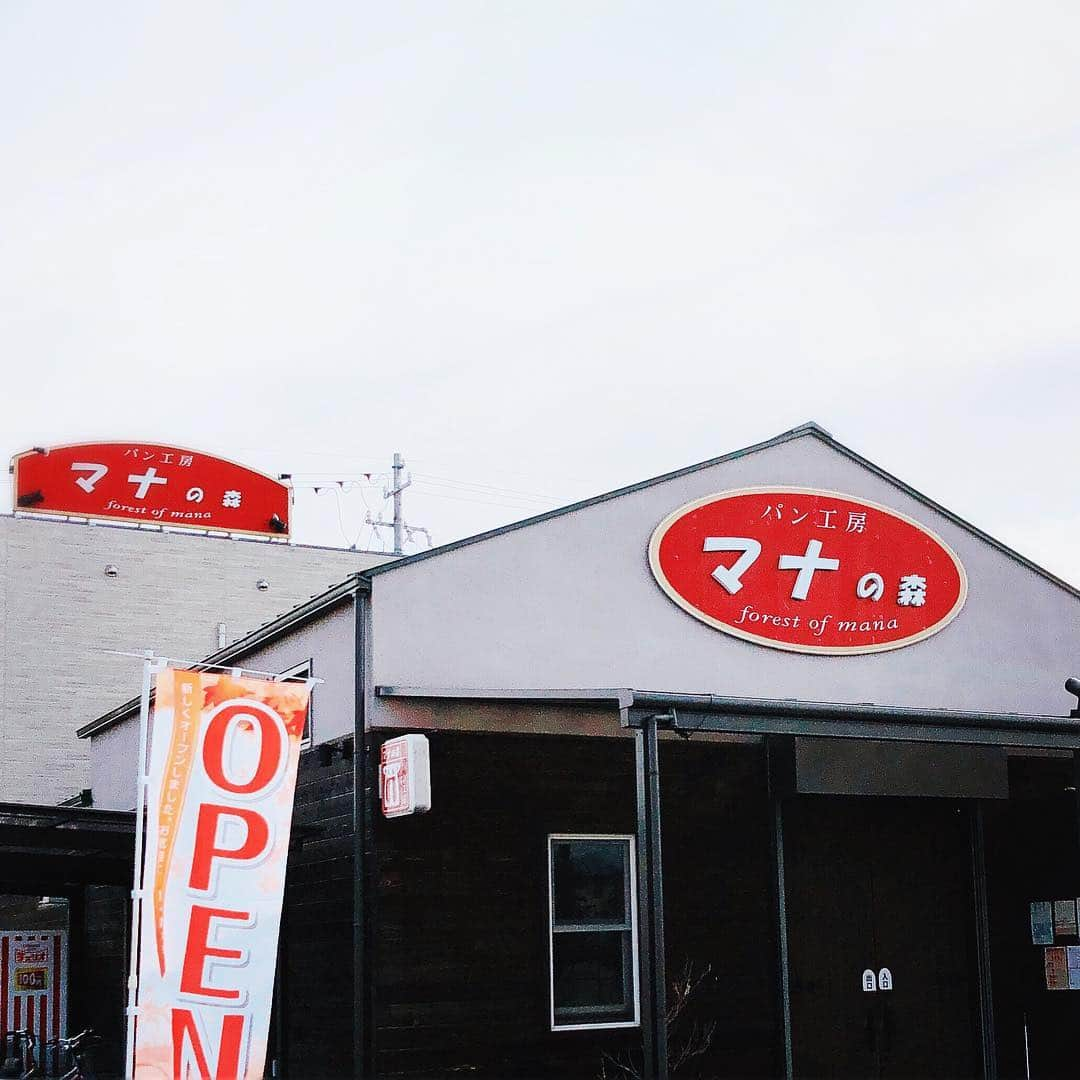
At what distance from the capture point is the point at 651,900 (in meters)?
10.5

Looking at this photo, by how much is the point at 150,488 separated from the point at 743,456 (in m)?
14.1

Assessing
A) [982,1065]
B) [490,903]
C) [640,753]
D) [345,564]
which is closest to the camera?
[640,753]

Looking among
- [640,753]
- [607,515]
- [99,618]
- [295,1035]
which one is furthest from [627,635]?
[99,618]

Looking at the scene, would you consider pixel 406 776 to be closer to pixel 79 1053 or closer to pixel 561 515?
pixel 561 515

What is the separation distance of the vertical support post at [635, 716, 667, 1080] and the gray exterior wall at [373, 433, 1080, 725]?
2.05 metres

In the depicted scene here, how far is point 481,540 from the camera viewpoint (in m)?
12.7

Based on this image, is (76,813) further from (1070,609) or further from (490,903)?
(1070,609)

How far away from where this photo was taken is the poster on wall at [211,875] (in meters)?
10.3

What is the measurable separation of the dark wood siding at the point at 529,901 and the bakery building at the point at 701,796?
0.02 m

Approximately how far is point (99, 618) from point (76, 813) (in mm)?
11676

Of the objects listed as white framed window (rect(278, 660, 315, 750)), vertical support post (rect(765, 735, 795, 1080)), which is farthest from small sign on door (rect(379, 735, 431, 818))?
vertical support post (rect(765, 735, 795, 1080))

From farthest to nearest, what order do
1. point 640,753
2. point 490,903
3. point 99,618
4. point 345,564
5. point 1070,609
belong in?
point 345,564 < point 99,618 < point 1070,609 < point 490,903 < point 640,753

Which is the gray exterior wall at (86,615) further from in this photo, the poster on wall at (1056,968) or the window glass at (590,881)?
the poster on wall at (1056,968)

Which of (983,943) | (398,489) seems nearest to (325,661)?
(983,943)
